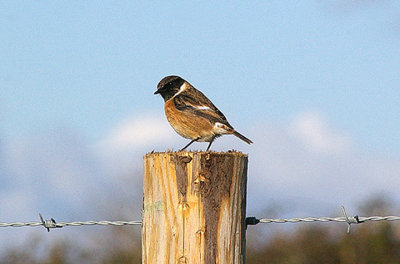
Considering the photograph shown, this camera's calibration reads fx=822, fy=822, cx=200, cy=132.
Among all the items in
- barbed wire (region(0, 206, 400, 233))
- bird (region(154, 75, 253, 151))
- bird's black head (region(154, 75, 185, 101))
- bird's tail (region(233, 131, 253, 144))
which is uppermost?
bird's black head (region(154, 75, 185, 101))

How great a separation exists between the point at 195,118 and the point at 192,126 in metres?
0.10

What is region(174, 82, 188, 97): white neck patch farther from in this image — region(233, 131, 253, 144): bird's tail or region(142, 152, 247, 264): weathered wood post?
region(142, 152, 247, 264): weathered wood post

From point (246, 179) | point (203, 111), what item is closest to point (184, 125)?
point (203, 111)

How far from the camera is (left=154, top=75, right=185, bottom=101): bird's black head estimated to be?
9.37 metres

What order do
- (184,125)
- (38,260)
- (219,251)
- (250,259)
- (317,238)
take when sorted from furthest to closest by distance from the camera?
(317,238)
(250,259)
(38,260)
(184,125)
(219,251)

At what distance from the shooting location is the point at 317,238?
51.1ft

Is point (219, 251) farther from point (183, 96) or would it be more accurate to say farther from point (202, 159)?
point (183, 96)

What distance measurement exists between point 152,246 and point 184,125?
14.0 feet

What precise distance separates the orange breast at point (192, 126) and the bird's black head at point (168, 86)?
0.64 meters

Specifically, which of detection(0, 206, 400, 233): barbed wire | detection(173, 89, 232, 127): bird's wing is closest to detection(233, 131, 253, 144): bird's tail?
detection(173, 89, 232, 127): bird's wing

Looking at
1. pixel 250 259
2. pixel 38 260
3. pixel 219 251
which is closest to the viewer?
pixel 219 251

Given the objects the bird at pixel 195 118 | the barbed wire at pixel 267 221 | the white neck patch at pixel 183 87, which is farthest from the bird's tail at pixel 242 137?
the barbed wire at pixel 267 221

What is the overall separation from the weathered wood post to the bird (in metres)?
3.92

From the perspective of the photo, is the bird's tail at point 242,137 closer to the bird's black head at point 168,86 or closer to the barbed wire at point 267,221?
the bird's black head at point 168,86
